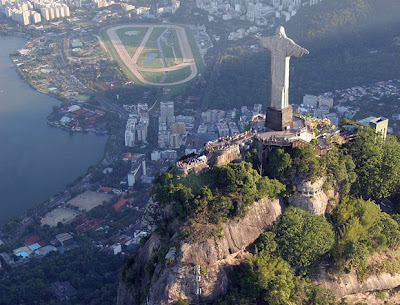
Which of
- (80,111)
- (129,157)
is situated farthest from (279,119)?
(80,111)

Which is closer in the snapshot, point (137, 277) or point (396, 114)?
point (137, 277)

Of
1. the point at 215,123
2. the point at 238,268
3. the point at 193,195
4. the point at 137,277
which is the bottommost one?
the point at 215,123

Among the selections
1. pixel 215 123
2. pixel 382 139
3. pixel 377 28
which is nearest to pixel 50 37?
pixel 215 123

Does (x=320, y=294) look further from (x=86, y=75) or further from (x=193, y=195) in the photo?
(x=86, y=75)

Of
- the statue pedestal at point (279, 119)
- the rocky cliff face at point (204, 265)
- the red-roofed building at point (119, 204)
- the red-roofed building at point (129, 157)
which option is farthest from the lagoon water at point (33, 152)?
the rocky cliff face at point (204, 265)

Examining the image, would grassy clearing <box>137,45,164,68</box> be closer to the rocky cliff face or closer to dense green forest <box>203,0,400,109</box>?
dense green forest <box>203,0,400,109</box>

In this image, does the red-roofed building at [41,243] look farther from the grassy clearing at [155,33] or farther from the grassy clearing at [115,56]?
the grassy clearing at [155,33]

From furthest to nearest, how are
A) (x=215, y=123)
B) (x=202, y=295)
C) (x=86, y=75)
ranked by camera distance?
(x=86, y=75)
(x=215, y=123)
(x=202, y=295)

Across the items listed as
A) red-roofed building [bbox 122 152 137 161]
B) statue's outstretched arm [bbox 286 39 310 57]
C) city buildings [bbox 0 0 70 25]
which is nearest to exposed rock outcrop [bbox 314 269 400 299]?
statue's outstretched arm [bbox 286 39 310 57]
